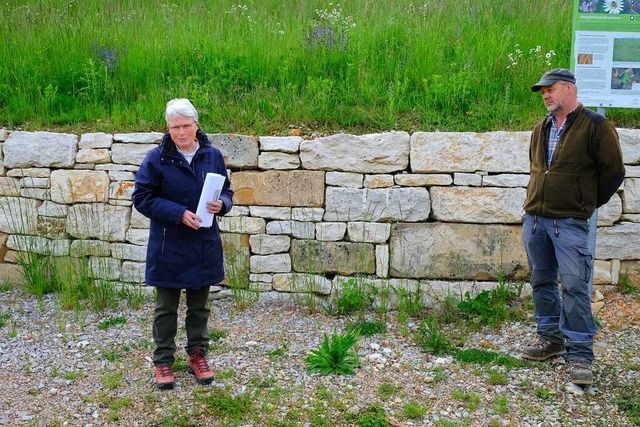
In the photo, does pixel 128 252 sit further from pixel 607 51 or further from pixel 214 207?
pixel 607 51

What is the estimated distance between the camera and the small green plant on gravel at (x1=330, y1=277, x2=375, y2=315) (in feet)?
19.4

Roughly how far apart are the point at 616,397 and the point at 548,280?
2.90 feet

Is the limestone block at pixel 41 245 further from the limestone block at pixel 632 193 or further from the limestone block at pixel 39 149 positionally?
the limestone block at pixel 632 193

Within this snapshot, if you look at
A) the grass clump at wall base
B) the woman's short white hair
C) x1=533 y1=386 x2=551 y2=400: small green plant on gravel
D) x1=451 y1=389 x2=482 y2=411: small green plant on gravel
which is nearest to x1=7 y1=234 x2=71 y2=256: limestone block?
the grass clump at wall base

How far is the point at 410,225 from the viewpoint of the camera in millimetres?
6004

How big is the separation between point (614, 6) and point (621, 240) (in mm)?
1960

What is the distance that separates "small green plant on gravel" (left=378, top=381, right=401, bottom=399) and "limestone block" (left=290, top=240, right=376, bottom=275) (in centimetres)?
153

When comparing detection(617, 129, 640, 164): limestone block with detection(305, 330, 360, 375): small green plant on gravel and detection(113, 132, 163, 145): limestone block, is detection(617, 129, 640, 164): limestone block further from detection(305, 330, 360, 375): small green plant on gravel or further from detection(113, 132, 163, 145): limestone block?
detection(113, 132, 163, 145): limestone block

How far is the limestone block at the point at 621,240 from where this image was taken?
5.89m

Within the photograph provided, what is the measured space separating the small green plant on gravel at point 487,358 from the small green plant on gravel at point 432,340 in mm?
105

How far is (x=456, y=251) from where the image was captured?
19.6 ft

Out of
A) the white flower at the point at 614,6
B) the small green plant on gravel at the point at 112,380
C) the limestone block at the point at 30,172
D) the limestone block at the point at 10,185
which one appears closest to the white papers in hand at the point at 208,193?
the small green plant on gravel at the point at 112,380

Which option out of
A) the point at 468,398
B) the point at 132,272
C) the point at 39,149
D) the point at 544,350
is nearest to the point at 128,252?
the point at 132,272

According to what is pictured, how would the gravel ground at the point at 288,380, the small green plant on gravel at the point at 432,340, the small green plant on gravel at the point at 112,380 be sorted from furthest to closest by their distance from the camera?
the small green plant on gravel at the point at 432,340, the small green plant on gravel at the point at 112,380, the gravel ground at the point at 288,380
